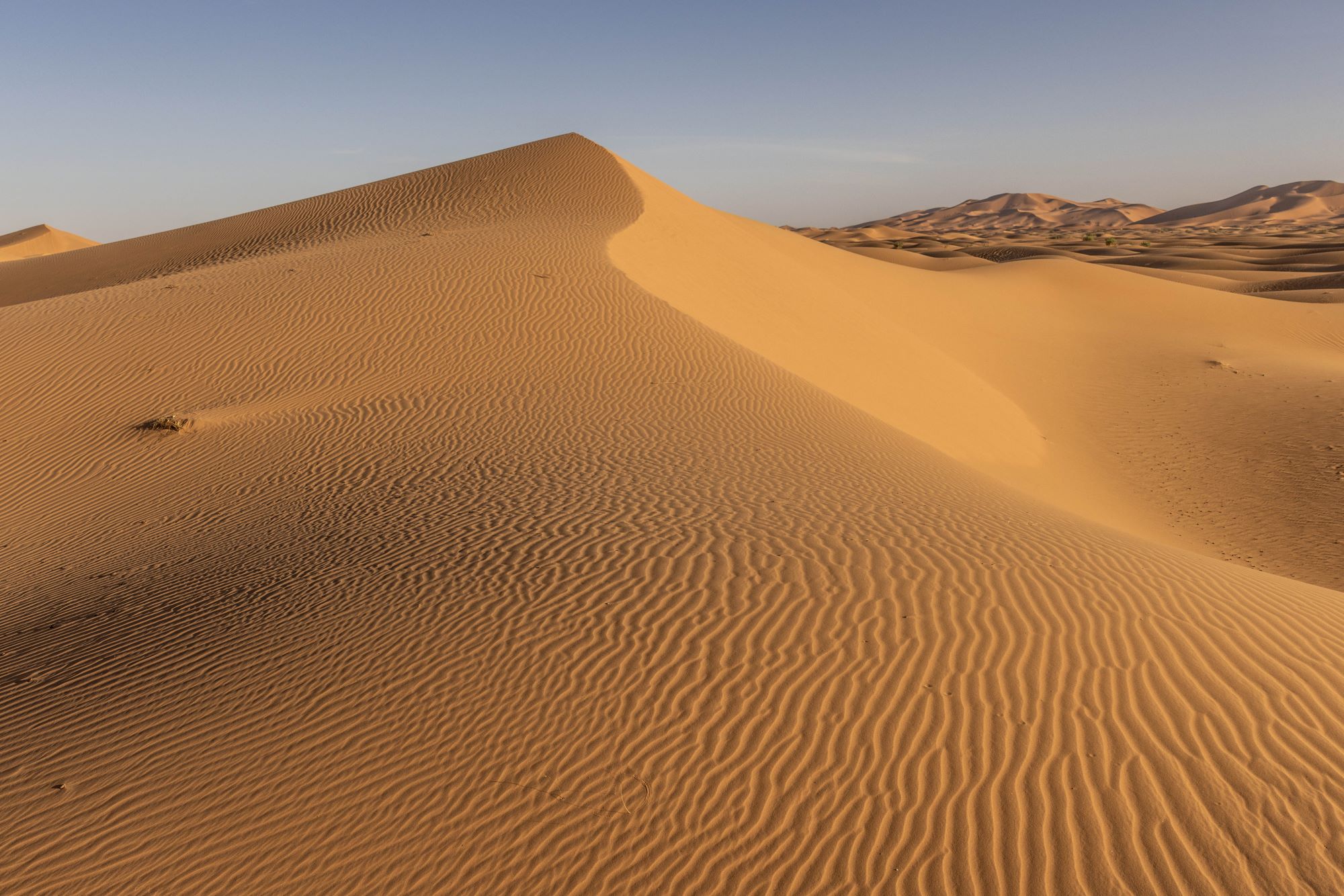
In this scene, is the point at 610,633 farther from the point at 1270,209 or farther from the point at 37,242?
the point at 1270,209

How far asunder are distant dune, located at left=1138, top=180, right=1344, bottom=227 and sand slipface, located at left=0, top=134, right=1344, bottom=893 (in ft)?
385

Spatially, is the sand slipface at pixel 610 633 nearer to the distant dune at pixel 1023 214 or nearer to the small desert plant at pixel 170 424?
the small desert plant at pixel 170 424

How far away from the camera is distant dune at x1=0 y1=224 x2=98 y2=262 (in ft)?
198

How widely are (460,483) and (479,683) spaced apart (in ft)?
13.2

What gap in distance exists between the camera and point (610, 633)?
5.43 metres

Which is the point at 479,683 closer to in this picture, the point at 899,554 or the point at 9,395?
the point at 899,554

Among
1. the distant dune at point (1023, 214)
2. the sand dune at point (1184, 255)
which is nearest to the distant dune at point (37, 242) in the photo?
the sand dune at point (1184, 255)

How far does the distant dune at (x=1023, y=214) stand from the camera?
406 ft

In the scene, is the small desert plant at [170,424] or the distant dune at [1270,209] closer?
the small desert plant at [170,424]

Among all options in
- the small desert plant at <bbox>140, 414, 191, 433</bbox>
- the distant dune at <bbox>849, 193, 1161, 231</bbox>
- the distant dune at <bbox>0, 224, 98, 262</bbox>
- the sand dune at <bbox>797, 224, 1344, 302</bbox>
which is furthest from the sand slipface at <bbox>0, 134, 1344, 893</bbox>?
the distant dune at <bbox>849, 193, 1161, 231</bbox>

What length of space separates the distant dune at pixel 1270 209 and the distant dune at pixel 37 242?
11855 cm

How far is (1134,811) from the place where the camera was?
408 cm

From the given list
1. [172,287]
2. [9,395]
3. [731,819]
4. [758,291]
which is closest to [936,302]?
[758,291]

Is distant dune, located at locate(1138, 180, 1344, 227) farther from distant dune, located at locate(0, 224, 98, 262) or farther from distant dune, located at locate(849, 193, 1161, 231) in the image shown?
distant dune, located at locate(0, 224, 98, 262)
